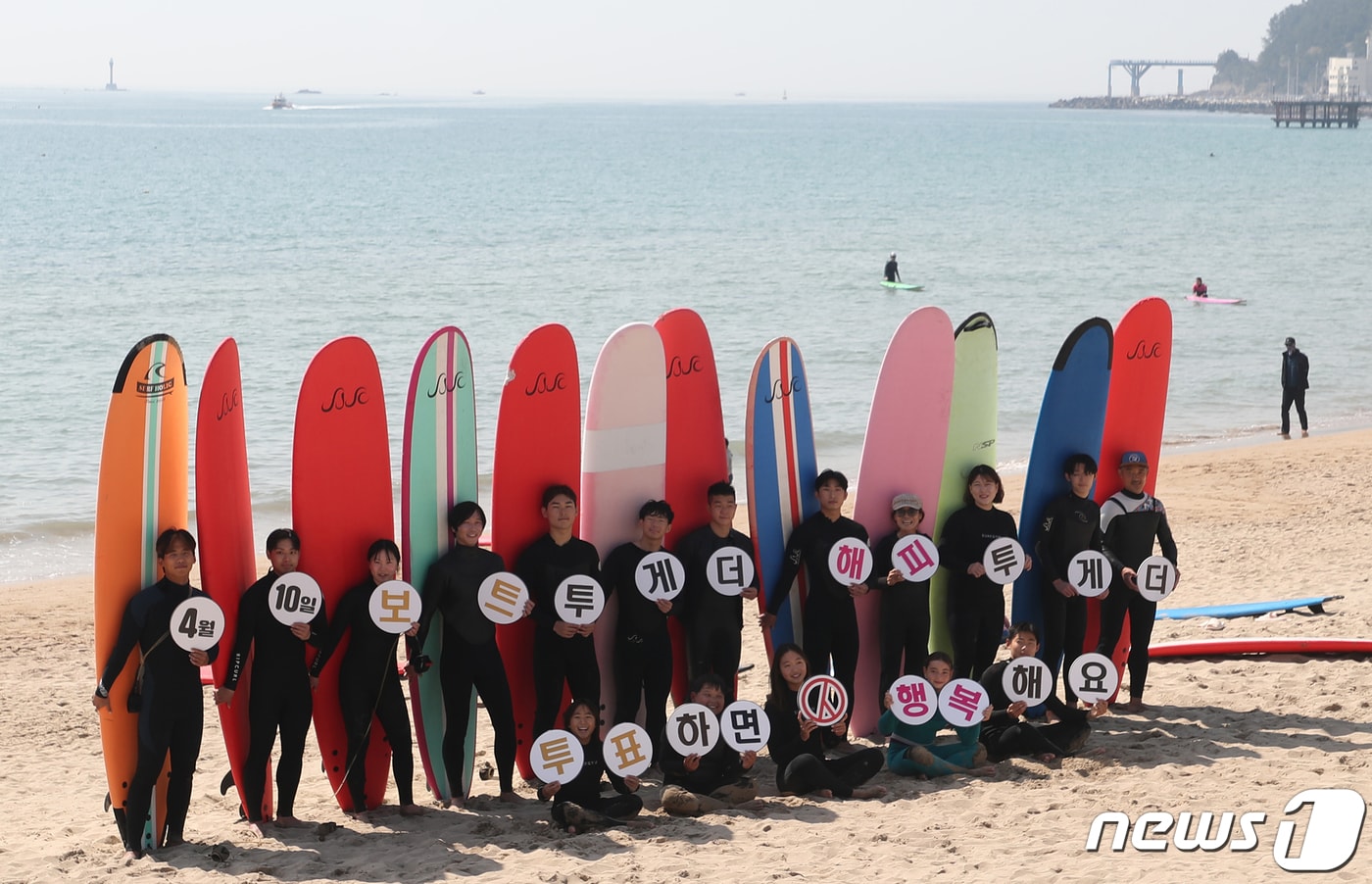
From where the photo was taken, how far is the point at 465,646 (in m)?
5.24

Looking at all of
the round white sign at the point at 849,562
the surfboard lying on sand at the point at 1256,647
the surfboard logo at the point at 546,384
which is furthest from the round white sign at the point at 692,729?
the surfboard lying on sand at the point at 1256,647

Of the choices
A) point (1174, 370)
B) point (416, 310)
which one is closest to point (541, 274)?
point (416, 310)

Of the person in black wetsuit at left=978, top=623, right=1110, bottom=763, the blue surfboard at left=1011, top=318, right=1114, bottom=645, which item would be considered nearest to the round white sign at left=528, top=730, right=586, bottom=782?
the person in black wetsuit at left=978, top=623, right=1110, bottom=763

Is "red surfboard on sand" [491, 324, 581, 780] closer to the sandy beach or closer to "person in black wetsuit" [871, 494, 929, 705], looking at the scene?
the sandy beach

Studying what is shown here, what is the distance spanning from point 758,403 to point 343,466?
1.72m

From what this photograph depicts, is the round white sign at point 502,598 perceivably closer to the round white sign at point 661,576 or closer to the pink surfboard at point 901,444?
the round white sign at point 661,576

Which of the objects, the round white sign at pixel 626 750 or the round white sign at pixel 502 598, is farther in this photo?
the round white sign at pixel 502 598

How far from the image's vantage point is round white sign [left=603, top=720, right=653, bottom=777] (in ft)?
16.5

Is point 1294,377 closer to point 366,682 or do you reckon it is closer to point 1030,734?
point 1030,734

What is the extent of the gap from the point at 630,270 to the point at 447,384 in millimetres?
24932

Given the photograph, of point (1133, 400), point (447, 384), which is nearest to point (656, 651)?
point (447, 384)

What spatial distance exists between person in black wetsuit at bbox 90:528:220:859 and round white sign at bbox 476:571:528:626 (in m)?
0.94

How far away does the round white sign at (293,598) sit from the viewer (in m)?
4.88

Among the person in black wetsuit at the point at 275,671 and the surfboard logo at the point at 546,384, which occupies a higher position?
the surfboard logo at the point at 546,384
